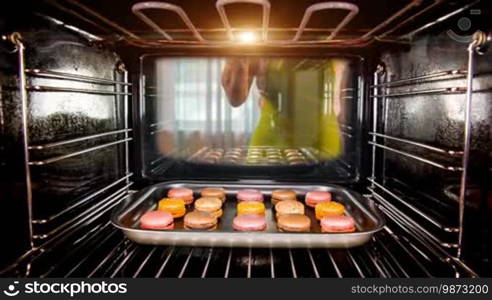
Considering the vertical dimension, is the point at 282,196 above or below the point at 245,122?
below

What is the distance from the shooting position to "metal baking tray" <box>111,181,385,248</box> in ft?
3.73

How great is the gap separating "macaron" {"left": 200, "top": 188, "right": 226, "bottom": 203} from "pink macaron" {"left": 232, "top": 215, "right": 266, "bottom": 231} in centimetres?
28

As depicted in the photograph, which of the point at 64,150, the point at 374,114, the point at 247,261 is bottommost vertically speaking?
the point at 247,261

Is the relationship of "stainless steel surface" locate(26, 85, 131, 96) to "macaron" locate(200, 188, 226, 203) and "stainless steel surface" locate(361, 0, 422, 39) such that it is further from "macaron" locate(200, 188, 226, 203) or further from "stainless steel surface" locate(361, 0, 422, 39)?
"stainless steel surface" locate(361, 0, 422, 39)

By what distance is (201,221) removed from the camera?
1352 millimetres

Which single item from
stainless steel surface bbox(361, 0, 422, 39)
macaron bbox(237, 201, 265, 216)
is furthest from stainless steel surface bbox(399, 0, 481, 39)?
macaron bbox(237, 201, 265, 216)

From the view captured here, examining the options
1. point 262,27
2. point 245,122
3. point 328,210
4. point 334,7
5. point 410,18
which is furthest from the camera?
point 245,122

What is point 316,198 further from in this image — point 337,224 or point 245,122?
point 245,122

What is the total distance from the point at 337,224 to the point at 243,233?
375 mm

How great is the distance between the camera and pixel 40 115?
3.48 ft

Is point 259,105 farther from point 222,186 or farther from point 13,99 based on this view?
point 13,99

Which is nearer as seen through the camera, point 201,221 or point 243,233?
point 243,233

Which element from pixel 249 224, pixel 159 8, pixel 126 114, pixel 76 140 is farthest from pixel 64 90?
pixel 249 224

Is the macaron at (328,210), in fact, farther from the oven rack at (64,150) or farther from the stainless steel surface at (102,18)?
the stainless steel surface at (102,18)
